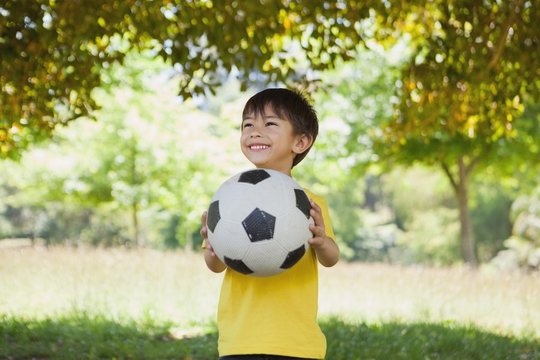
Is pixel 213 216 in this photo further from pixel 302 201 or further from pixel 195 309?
pixel 195 309

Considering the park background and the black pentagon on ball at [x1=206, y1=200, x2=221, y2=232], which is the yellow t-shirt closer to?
the black pentagon on ball at [x1=206, y1=200, x2=221, y2=232]

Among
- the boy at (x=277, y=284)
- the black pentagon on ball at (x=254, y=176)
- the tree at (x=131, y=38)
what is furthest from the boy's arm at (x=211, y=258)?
the tree at (x=131, y=38)

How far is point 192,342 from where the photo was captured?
6.83 m

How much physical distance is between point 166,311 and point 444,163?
1057cm

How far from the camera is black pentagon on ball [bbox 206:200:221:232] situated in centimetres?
302

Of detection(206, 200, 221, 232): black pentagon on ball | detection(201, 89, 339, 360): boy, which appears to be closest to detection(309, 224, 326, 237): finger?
detection(201, 89, 339, 360): boy

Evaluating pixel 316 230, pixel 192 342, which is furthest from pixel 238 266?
pixel 192 342

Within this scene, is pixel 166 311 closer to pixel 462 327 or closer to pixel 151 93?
pixel 462 327

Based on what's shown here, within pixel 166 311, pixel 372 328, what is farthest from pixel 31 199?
pixel 372 328

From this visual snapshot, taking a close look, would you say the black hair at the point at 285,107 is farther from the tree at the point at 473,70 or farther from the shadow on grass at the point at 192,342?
the tree at the point at 473,70

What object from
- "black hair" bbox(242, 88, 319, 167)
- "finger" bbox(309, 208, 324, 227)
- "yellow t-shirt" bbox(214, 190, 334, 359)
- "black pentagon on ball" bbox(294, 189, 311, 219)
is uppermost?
"black hair" bbox(242, 88, 319, 167)

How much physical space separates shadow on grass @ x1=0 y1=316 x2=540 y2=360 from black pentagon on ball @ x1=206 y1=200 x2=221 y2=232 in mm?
3399

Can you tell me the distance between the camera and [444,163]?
56.7ft

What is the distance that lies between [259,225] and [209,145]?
17793 mm
